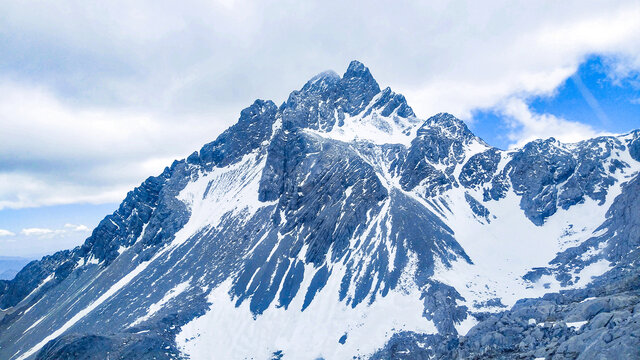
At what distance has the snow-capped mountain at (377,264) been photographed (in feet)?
344

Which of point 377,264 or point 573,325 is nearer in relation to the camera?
point 573,325

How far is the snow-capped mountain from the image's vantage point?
105 metres

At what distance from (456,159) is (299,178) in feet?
250

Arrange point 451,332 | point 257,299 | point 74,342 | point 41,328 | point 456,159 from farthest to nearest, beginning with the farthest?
point 456,159 < point 41,328 < point 257,299 < point 74,342 < point 451,332

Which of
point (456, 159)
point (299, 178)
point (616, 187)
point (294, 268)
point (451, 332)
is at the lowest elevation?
point (451, 332)

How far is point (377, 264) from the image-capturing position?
5177 inches

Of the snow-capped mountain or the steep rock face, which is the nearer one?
the steep rock face

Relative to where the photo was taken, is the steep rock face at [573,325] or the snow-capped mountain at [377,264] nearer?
the steep rock face at [573,325]

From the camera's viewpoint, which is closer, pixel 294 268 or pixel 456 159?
pixel 294 268

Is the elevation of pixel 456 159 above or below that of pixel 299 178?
below

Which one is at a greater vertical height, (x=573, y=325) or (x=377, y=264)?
(x=377, y=264)

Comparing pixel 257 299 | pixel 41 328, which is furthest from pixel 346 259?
pixel 41 328

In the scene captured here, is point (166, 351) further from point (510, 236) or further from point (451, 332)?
point (510, 236)

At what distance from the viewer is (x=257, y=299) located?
136000 mm
